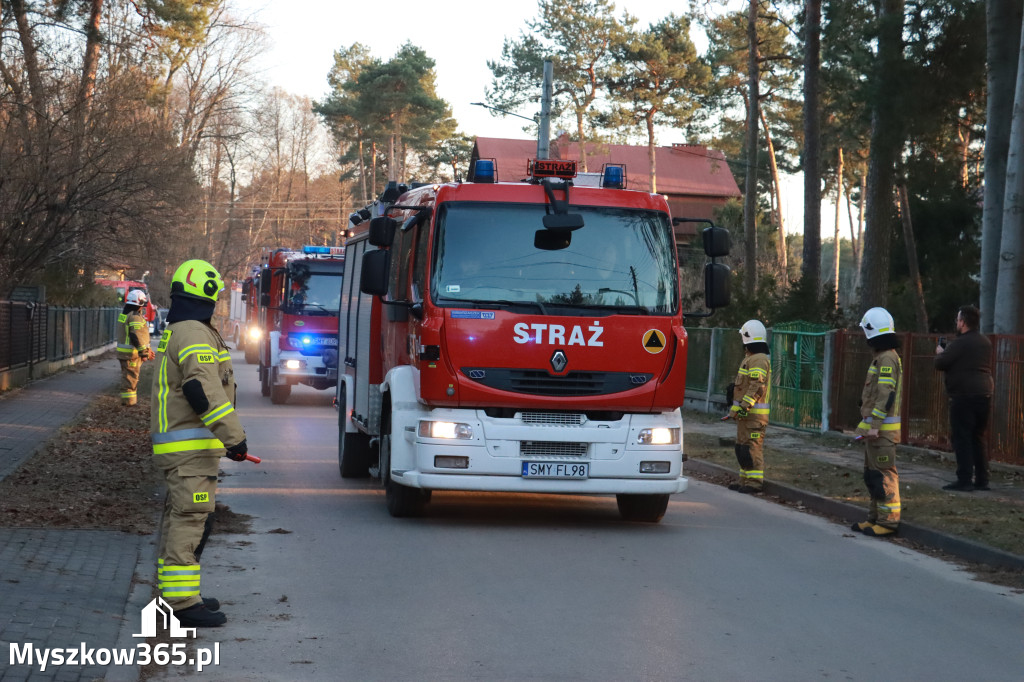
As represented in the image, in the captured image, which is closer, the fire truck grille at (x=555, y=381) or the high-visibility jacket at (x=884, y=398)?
the fire truck grille at (x=555, y=381)

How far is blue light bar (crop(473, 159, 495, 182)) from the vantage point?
10.8 metres

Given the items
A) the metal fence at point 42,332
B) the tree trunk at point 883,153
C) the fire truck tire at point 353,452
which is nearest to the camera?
the fire truck tire at point 353,452

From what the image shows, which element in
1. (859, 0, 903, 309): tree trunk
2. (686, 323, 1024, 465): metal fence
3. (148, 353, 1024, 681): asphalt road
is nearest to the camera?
(148, 353, 1024, 681): asphalt road

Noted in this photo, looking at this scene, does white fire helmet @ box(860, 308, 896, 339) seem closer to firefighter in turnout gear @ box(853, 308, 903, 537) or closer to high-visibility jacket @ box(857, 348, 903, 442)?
firefighter in turnout gear @ box(853, 308, 903, 537)

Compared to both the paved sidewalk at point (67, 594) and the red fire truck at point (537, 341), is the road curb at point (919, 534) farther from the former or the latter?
the paved sidewalk at point (67, 594)

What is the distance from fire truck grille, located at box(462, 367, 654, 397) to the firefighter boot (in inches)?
150

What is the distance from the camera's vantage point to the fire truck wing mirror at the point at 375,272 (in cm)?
1074

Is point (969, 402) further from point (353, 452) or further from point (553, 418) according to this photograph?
point (353, 452)

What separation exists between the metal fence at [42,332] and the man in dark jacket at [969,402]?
15845 mm

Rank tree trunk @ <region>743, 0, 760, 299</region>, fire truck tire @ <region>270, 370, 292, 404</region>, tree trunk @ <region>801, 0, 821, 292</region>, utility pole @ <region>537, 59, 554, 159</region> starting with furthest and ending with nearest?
tree trunk @ <region>743, 0, 760, 299</region>
utility pole @ <region>537, 59, 554, 159</region>
tree trunk @ <region>801, 0, 821, 292</region>
fire truck tire @ <region>270, 370, 292, 404</region>

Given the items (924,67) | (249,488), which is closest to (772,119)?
(924,67)

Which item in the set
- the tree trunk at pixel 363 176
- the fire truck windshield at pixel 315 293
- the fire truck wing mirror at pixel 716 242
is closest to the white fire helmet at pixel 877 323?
the fire truck wing mirror at pixel 716 242

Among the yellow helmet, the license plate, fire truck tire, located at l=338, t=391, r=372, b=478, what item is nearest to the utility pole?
fire truck tire, located at l=338, t=391, r=372, b=478

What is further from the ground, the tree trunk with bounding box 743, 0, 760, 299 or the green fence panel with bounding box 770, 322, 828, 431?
the tree trunk with bounding box 743, 0, 760, 299
